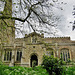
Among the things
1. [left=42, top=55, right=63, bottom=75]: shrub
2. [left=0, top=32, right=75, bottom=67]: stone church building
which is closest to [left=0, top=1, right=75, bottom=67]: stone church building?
[left=0, top=32, right=75, bottom=67]: stone church building

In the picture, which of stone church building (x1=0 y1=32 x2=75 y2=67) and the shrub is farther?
stone church building (x1=0 y1=32 x2=75 y2=67)

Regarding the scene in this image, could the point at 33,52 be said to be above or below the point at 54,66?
below

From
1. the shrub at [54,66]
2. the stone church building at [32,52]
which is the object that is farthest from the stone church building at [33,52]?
the shrub at [54,66]

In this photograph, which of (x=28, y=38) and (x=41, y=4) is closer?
(x=41, y=4)

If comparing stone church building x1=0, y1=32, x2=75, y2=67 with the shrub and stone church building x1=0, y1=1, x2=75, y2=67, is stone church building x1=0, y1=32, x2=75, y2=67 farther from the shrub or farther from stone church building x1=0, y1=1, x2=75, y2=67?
the shrub

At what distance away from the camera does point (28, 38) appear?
102 feet

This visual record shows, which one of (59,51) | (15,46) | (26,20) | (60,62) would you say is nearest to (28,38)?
(15,46)

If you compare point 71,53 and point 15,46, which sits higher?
point 15,46

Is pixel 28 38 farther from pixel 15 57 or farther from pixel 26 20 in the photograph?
pixel 26 20

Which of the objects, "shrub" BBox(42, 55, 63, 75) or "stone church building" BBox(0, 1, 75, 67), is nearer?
"shrub" BBox(42, 55, 63, 75)

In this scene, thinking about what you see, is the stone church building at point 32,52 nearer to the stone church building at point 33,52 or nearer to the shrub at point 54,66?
the stone church building at point 33,52

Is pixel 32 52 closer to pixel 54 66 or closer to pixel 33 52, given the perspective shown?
pixel 33 52

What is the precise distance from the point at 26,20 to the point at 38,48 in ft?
51.3

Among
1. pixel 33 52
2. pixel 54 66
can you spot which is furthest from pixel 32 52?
pixel 54 66
